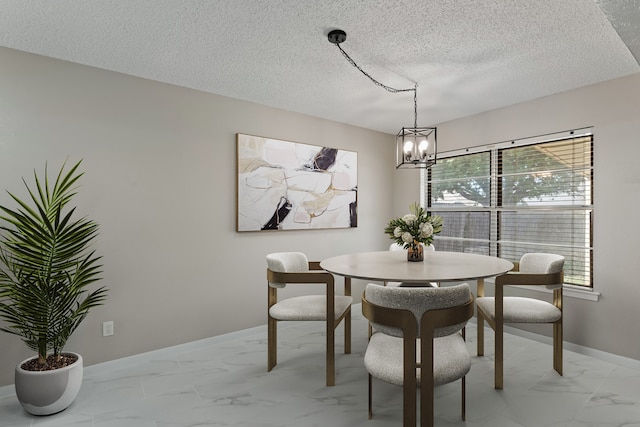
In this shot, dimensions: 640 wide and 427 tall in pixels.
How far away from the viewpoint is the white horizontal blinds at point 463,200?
4070 millimetres

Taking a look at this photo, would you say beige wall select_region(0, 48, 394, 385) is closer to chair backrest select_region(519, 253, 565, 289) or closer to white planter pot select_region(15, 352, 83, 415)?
white planter pot select_region(15, 352, 83, 415)

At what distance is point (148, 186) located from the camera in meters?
3.02

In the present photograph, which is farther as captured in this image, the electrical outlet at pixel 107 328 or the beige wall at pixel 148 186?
the electrical outlet at pixel 107 328

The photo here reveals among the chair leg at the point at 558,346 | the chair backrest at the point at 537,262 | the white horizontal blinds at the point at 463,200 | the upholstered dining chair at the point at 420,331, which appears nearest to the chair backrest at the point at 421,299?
the upholstered dining chair at the point at 420,331

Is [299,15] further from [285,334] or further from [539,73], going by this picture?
[285,334]

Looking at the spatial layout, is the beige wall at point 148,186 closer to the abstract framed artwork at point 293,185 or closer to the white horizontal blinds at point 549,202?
the abstract framed artwork at point 293,185

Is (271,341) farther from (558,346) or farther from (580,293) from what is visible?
(580,293)

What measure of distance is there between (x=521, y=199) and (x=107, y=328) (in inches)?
164

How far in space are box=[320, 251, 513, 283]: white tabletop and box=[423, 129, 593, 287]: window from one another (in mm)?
1002

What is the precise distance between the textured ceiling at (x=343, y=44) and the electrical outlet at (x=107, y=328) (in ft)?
6.83

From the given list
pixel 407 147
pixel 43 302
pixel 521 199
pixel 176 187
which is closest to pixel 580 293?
pixel 521 199

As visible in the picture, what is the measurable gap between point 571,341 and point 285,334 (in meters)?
2.74

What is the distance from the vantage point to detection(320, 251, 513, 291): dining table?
2.21m

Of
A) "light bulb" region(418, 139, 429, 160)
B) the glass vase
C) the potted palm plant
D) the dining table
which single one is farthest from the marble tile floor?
"light bulb" region(418, 139, 429, 160)
